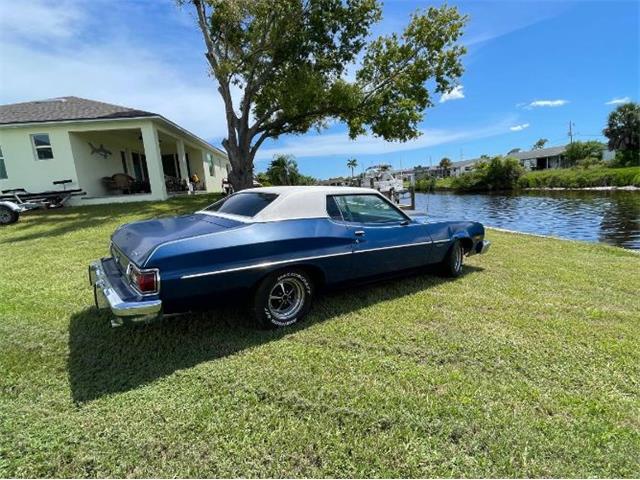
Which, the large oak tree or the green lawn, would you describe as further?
the large oak tree

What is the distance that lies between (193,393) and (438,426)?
170 centimetres

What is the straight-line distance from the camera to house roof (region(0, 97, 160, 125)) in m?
14.8

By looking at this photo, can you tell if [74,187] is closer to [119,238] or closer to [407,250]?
[119,238]

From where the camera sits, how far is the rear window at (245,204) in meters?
3.97

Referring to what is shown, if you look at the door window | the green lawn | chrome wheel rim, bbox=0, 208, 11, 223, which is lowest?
the green lawn

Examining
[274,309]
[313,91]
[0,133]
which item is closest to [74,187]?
[0,133]

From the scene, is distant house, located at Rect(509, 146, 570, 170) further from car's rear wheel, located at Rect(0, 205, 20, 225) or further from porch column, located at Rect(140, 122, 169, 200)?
car's rear wheel, located at Rect(0, 205, 20, 225)

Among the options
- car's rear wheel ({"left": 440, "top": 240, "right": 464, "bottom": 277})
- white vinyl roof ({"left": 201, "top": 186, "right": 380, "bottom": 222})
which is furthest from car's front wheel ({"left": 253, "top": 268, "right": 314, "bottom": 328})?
car's rear wheel ({"left": 440, "top": 240, "right": 464, "bottom": 277})

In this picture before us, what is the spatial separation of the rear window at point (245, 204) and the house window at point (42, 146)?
1443 cm

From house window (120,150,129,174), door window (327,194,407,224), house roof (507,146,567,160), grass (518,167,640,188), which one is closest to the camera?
door window (327,194,407,224)

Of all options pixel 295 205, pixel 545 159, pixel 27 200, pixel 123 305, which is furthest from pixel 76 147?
pixel 545 159

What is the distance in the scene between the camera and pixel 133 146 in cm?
2031

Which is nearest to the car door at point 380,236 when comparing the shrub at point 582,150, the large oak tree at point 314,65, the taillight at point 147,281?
the taillight at point 147,281

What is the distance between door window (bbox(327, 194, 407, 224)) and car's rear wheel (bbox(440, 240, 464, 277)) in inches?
39.2
